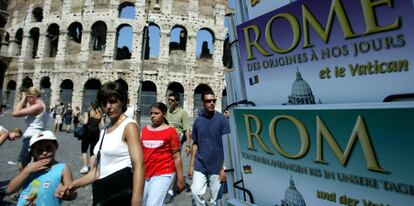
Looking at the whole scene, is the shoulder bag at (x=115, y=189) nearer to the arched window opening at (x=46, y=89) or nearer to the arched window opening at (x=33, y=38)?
the arched window opening at (x=46, y=89)

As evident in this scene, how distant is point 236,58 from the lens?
2070 mm

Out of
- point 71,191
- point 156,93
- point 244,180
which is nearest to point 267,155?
point 244,180

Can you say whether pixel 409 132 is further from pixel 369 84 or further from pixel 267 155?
pixel 267 155

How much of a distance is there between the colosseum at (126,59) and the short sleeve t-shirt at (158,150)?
62.6ft

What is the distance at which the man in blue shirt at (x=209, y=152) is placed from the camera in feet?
12.6

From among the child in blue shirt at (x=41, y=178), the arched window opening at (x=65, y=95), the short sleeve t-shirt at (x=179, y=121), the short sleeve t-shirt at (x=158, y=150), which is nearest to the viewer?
the child in blue shirt at (x=41, y=178)

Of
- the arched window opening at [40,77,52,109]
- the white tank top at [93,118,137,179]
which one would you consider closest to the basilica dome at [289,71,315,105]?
the white tank top at [93,118,137,179]

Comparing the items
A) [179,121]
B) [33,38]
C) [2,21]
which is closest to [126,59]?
[33,38]

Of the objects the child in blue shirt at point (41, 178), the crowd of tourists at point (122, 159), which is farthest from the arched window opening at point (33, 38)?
the child in blue shirt at point (41, 178)

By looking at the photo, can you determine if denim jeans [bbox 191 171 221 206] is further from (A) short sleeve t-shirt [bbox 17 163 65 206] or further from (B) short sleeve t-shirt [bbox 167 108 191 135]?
(A) short sleeve t-shirt [bbox 17 163 65 206]

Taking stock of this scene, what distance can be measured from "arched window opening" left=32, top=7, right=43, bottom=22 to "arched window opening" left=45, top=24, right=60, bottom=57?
2226 millimetres

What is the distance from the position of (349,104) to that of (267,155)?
2.05ft

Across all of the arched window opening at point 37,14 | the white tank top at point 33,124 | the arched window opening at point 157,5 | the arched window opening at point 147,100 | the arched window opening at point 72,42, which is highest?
the arched window opening at point 37,14

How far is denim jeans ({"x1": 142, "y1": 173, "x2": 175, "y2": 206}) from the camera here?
124 inches
